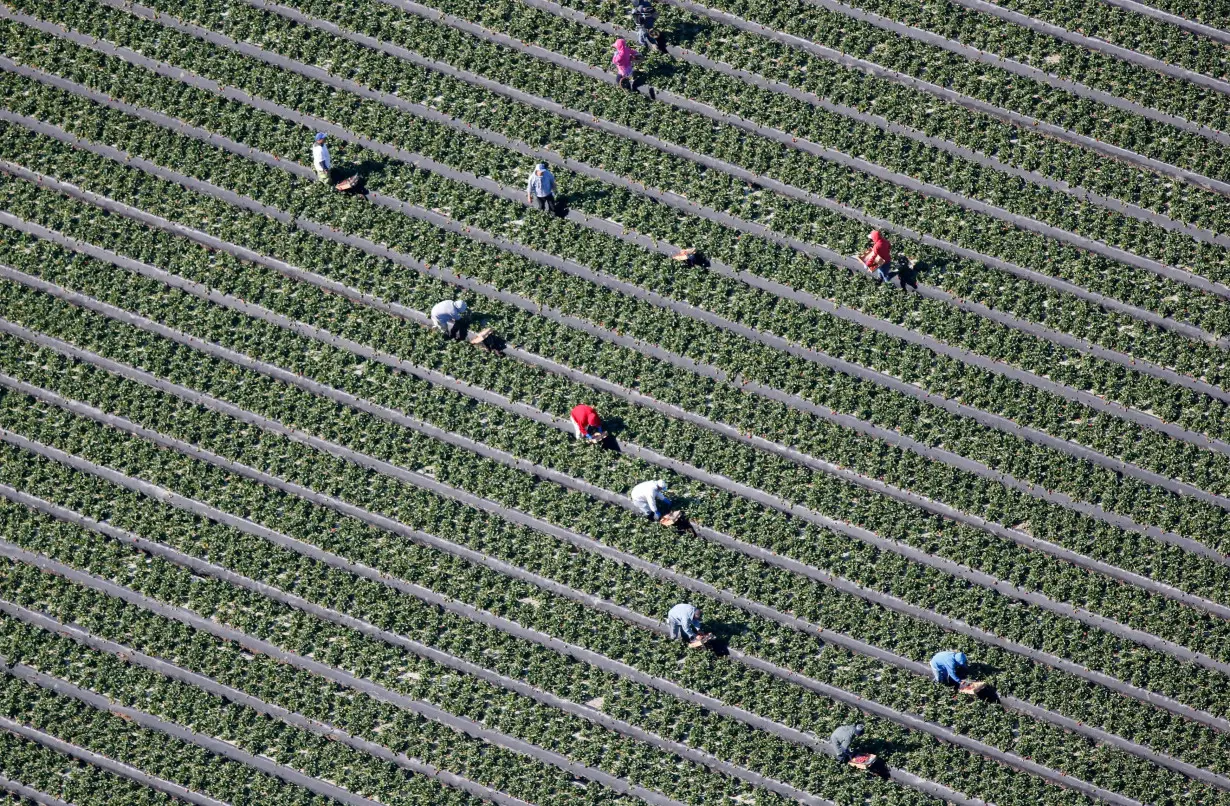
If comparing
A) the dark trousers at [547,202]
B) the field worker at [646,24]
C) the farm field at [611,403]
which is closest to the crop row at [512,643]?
the farm field at [611,403]

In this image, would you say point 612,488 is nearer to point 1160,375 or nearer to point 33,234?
point 1160,375

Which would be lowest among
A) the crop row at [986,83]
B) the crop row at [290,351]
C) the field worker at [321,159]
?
the crop row at [290,351]

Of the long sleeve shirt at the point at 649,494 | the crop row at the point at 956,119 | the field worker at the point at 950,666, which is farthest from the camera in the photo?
the crop row at the point at 956,119

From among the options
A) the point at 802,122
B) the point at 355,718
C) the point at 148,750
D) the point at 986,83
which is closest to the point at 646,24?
the point at 802,122

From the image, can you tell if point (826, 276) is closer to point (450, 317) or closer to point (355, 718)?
point (450, 317)

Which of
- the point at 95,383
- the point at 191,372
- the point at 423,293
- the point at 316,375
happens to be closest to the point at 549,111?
the point at 423,293

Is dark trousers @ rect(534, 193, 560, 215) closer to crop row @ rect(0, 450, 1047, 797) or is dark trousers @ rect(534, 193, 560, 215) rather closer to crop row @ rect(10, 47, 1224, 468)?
crop row @ rect(10, 47, 1224, 468)

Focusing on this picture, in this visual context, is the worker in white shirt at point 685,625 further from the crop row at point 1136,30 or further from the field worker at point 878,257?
the crop row at point 1136,30
